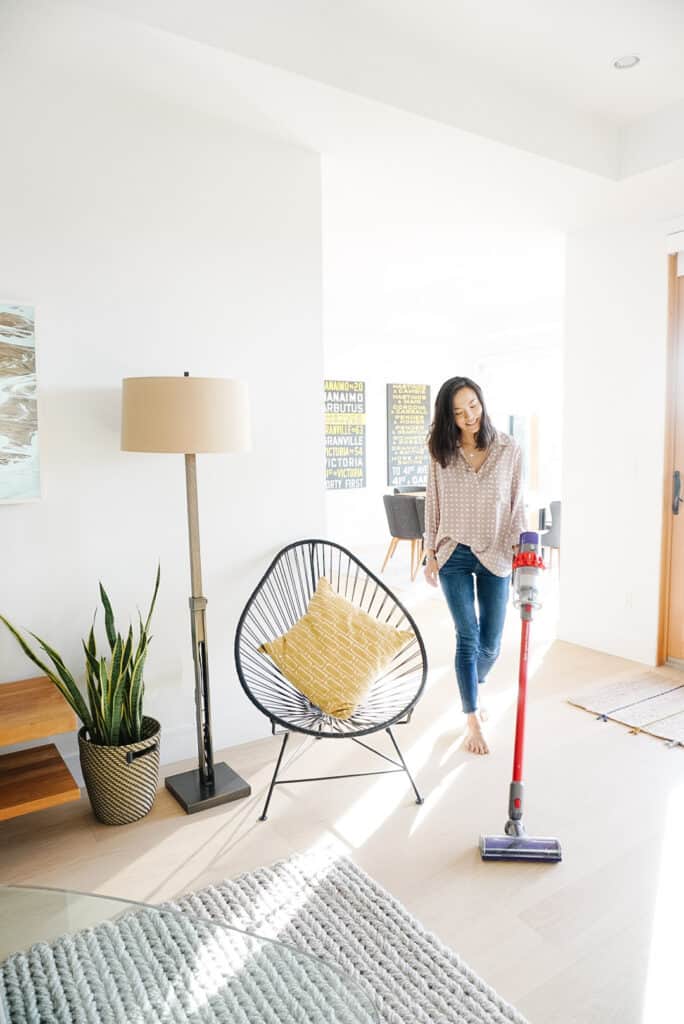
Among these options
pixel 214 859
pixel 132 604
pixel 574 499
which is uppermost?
pixel 574 499

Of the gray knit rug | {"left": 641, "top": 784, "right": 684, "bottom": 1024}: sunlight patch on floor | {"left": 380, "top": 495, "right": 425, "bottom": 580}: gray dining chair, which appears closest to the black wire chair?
the gray knit rug

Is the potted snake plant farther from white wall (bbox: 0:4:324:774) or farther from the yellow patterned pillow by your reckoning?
the yellow patterned pillow

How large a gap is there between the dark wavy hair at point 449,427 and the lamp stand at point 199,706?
3.12ft

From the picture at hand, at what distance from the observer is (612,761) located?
271cm

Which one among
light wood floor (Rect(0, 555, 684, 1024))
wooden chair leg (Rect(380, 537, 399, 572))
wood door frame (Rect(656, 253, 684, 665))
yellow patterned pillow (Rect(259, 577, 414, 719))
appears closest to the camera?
light wood floor (Rect(0, 555, 684, 1024))

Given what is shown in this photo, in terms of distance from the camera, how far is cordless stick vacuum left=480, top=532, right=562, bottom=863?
79.7 inches

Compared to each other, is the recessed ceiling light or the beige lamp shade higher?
the recessed ceiling light

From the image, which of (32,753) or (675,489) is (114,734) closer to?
(32,753)

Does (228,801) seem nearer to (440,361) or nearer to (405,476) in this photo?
(405,476)

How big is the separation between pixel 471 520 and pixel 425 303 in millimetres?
4405

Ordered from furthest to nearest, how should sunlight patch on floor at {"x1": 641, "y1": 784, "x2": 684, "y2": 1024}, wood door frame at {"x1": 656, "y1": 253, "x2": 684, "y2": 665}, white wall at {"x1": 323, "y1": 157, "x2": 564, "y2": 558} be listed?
white wall at {"x1": 323, "y1": 157, "x2": 564, "y2": 558} < wood door frame at {"x1": 656, "y1": 253, "x2": 684, "y2": 665} < sunlight patch on floor at {"x1": 641, "y1": 784, "x2": 684, "y2": 1024}

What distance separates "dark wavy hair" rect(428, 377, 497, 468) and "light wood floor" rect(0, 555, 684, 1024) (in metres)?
1.20

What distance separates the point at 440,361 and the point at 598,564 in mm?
4218

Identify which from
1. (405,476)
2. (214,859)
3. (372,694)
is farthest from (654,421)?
(405,476)
